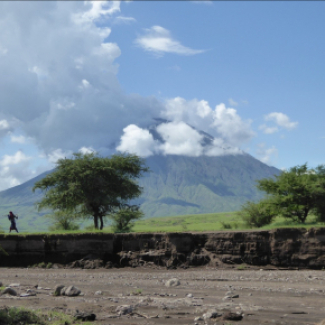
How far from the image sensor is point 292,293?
18.7 m

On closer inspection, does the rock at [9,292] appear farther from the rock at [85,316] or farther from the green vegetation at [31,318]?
the rock at [85,316]

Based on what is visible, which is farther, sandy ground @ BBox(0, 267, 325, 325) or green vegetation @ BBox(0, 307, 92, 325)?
sandy ground @ BBox(0, 267, 325, 325)

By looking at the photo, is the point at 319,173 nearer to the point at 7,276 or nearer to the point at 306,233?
the point at 306,233

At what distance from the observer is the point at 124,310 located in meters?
15.0

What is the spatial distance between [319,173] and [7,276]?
27.7 meters

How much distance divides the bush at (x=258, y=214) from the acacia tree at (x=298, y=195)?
2.49 feet

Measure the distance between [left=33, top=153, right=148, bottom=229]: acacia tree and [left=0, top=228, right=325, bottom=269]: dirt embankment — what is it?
10958mm

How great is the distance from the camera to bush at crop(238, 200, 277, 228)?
129 feet

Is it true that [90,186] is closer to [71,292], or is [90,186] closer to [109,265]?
[109,265]

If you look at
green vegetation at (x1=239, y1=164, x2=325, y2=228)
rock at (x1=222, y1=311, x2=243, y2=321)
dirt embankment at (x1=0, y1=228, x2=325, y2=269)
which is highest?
green vegetation at (x1=239, y1=164, x2=325, y2=228)

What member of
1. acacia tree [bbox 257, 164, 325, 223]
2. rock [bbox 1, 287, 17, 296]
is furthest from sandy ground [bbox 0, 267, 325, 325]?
acacia tree [bbox 257, 164, 325, 223]

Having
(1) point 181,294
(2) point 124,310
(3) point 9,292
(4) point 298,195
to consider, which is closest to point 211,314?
(2) point 124,310

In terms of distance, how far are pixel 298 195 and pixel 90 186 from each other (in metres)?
18.0

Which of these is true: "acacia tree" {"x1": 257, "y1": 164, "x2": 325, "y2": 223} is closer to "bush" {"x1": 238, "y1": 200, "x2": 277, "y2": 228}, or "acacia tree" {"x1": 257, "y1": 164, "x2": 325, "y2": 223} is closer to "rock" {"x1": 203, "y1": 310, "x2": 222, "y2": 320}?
"bush" {"x1": 238, "y1": 200, "x2": 277, "y2": 228}
